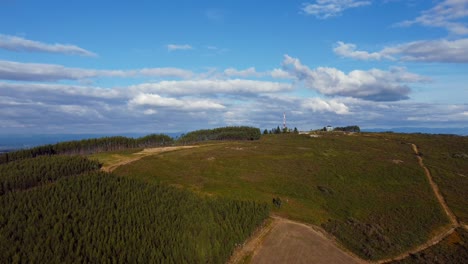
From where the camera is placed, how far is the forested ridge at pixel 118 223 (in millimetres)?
65750

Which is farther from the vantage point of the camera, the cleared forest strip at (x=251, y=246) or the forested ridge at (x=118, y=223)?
the cleared forest strip at (x=251, y=246)

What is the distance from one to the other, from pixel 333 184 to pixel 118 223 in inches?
3187

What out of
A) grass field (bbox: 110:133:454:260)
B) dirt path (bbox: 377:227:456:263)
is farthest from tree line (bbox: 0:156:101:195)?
dirt path (bbox: 377:227:456:263)

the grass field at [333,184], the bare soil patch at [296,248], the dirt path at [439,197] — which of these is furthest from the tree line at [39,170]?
the dirt path at [439,197]

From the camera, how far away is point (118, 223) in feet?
258

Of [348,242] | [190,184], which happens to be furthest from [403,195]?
[190,184]

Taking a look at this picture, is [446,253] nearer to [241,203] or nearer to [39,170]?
[241,203]

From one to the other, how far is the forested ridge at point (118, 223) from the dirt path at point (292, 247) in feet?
11.5

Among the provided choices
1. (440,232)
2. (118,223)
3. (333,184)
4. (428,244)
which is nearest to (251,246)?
(118,223)

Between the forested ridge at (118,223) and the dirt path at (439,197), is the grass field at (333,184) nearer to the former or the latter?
the dirt path at (439,197)

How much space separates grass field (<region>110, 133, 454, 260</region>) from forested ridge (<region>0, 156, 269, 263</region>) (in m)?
16.9

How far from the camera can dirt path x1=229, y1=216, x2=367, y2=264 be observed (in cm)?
7238

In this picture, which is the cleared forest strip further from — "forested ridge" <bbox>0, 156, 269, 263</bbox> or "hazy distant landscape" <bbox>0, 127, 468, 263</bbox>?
"forested ridge" <bbox>0, 156, 269, 263</bbox>

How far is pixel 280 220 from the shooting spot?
302ft
